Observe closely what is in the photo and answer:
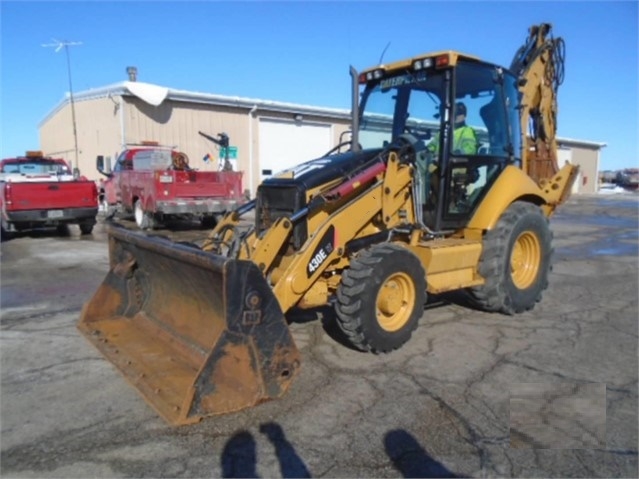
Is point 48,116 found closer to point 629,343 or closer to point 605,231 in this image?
point 605,231

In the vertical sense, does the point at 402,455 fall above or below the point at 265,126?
below

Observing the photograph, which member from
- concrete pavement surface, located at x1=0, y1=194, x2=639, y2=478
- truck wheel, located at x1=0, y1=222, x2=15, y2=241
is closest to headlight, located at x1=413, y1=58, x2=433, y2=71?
concrete pavement surface, located at x1=0, y1=194, x2=639, y2=478

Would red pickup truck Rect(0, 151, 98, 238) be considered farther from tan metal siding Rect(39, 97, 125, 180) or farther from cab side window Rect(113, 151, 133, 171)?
tan metal siding Rect(39, 97, 125, 180)

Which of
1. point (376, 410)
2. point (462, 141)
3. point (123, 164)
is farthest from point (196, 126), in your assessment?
point (376, 410)

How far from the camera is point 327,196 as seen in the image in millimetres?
4523

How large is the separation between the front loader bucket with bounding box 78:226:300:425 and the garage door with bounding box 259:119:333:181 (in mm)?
16114

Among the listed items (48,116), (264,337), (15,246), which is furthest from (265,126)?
(264,337)

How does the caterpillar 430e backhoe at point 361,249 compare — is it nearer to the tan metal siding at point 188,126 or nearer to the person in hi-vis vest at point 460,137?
the person in hi-vis vest at point 460,137

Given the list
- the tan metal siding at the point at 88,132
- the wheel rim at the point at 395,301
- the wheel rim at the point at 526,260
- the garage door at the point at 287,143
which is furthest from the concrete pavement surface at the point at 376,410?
the garage door at the point at 287,143

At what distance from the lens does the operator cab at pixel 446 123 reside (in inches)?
212

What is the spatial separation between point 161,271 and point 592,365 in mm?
3817

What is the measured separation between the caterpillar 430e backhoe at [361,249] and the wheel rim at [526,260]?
0.02 meters

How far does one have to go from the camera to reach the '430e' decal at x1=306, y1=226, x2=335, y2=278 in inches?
167

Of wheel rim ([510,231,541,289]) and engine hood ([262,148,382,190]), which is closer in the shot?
engine hood ([262,148,382,190])
